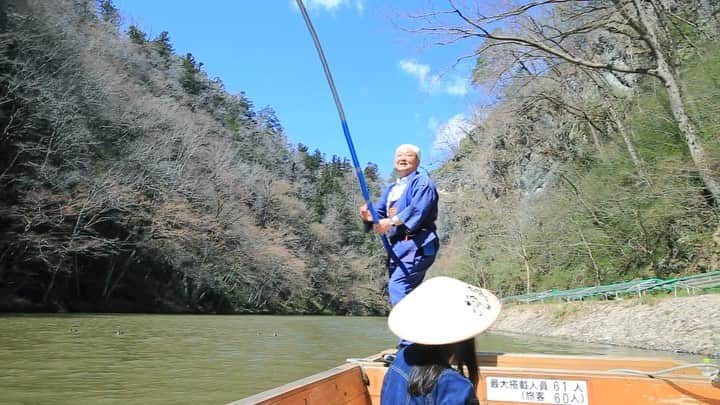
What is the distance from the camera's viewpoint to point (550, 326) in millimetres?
15570

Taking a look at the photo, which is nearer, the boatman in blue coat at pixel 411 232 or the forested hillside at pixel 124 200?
the boatman in blue coat at pixel 411 232

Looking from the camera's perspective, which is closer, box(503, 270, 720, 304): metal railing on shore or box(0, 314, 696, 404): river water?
box(0, 314, 696, 404): river water

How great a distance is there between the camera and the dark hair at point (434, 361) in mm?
1450

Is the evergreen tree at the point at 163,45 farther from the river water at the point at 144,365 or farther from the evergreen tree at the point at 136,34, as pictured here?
the river water at the point at 144,365

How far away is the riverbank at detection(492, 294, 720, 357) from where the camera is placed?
27.6ft

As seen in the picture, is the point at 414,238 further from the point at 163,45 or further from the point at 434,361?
the point at 163,45

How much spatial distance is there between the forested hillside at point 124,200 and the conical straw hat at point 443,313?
2252 centimetres

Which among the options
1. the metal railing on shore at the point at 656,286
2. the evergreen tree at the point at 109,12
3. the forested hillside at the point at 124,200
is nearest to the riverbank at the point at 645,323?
the metal railing on shore at the point at 656,286

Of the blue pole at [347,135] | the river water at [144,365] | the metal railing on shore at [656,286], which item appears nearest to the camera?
the blue pole at [347,135]

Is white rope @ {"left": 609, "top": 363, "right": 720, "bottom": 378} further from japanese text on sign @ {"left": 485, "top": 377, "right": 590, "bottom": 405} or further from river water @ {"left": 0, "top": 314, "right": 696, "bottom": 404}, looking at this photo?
river water @ {"left": 0, "top": 314, "right": 696, "bottom": 404}

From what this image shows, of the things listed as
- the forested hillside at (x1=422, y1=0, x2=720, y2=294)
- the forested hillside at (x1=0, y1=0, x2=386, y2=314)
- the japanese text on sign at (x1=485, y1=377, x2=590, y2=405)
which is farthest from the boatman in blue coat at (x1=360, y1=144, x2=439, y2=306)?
the forested hillside at (x1=0, y1=0, x2=386, y2=314)

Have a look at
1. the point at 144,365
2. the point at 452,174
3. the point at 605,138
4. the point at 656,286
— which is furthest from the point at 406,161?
the point at 452,174

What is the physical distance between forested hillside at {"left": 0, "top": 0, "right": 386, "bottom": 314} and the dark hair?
2255 cm

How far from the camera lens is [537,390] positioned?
8.78ft
